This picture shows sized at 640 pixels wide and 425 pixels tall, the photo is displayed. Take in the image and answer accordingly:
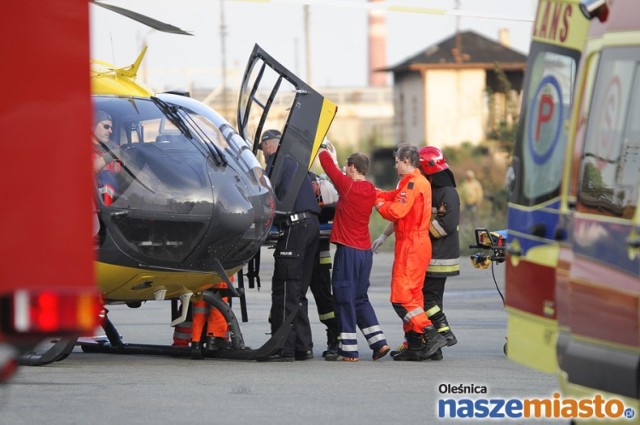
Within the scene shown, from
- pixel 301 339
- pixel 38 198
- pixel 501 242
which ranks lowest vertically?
pixel 301 339

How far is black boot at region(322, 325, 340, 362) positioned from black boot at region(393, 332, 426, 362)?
0.61 metres

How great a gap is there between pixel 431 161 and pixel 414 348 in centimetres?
167

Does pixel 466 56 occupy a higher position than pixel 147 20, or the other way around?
pixel 466 56

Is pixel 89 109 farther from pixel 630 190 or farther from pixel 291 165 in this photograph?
pixel 291 165

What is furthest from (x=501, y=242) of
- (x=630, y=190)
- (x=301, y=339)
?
(x=630, y=190)

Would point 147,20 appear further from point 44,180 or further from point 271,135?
point 44,180

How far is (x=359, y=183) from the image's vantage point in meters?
12.7

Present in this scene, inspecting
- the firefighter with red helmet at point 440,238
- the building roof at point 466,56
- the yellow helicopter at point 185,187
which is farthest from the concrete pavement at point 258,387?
the building roof at point 466,56

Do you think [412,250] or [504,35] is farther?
[504,35]

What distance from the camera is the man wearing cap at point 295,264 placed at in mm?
12555

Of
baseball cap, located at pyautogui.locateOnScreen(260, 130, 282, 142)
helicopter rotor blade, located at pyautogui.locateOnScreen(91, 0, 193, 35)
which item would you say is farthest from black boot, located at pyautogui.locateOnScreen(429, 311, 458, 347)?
helicopter rotor blade, located at pyautogui.locateOnScreen(91, 0, 193, 35)

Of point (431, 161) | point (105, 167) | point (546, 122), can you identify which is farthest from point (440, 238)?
point (546, 122)

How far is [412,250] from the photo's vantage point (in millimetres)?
→ 12375

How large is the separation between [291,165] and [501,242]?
78.5 inches
